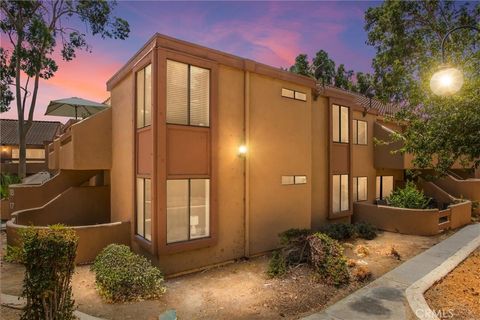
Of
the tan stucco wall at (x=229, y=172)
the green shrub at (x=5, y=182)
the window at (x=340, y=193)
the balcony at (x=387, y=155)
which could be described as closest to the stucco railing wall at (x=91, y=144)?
the tan stucco wall at (x=229, y=172)

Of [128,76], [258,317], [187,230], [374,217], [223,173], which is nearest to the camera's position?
[258,317]

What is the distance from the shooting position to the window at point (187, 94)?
29.8ft

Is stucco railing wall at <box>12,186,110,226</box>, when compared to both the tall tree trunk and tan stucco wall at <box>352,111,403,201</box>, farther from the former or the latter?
tan stucco wall at <box>352,111,403,201</box>

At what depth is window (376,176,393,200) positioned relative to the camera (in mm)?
18703

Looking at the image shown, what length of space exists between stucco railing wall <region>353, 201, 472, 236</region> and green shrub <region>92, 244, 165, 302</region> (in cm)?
1175

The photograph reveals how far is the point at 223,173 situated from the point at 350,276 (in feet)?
16.5

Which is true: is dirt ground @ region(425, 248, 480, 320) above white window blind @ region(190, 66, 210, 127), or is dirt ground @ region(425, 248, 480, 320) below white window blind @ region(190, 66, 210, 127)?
below

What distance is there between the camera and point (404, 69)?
9.55 m

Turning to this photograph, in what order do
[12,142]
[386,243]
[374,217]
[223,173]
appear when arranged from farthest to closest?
[12,142] < [374,217] < [386,243] < [223,173]

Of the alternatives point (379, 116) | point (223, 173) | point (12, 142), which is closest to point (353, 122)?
point (379, 116)

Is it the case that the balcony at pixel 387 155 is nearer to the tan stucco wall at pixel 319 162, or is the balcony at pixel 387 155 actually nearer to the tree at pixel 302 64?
the tan stucco wall at pixel 319 162

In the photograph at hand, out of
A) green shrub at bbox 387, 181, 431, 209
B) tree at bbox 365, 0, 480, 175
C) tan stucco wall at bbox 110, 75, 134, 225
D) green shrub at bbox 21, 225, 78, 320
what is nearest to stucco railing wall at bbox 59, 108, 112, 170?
tan stucco wall at bbox 110, 75, 134, 225

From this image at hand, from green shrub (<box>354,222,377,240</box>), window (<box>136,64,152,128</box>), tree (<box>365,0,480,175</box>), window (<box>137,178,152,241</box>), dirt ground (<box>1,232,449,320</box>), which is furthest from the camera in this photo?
green shrub (<box>354,222,377,240</box>)

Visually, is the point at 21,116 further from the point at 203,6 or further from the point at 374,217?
the point at 374,217
